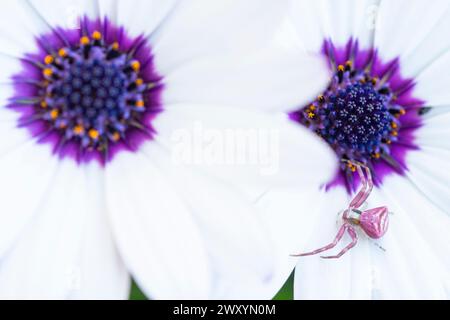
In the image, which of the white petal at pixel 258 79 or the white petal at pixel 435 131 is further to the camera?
the white petal at pixel 435 131

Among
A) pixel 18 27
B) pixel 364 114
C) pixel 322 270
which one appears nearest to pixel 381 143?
pixel 364 114

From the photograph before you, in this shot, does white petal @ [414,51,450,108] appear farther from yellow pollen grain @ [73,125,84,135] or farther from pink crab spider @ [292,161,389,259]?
yellow pollen grain @ [73,125,84,135]

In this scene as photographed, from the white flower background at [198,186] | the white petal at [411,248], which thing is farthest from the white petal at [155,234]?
the white petal at [411,248]

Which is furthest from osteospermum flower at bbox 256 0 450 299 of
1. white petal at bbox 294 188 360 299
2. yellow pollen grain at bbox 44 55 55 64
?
yellow pollen grain at bbox 44 55 55 64

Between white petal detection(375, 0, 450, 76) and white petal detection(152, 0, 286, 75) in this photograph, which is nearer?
white petal detection(152, 0, 286, 75)

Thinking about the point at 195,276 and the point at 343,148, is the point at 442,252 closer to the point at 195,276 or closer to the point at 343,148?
the point at 343,148

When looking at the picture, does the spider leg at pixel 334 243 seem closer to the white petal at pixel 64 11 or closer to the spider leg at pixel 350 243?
the spider leg at pixel 350 243
